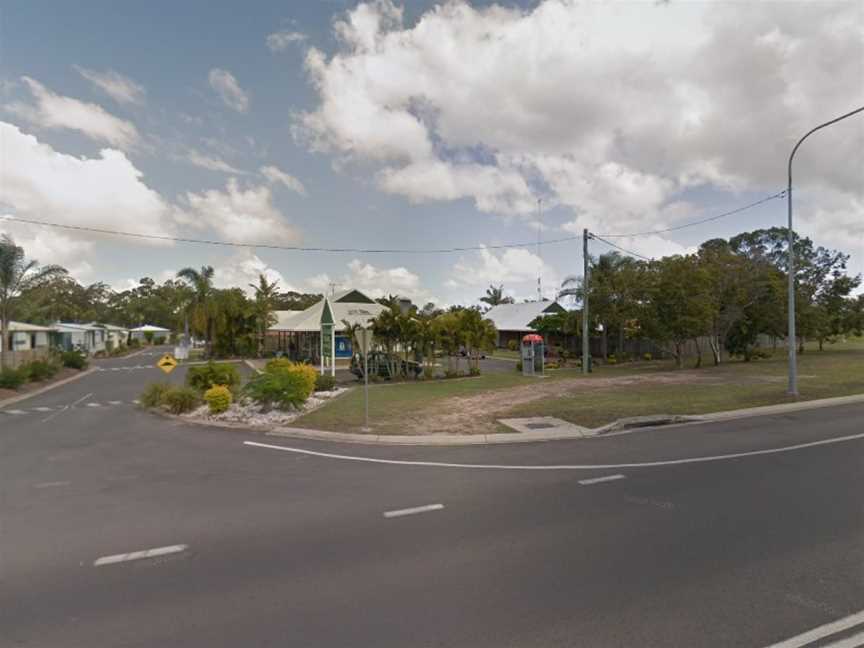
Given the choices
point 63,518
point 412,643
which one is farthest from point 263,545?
point 63,518

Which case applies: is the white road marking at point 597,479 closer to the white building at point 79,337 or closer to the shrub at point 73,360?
the shrub at point 73,360

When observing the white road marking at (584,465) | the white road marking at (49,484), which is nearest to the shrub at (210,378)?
the white road marking at (584,465)

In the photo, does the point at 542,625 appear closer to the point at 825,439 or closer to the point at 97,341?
the point at 825,439

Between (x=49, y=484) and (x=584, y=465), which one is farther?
(x=584, y=465)

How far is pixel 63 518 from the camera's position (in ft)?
18.1

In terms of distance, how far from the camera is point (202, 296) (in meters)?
42.1

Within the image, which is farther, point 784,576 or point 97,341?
point 97,341

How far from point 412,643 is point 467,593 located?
753mm

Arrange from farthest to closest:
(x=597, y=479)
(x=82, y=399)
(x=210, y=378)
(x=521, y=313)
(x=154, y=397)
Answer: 1. (x=521, y=313)
2. (x=82, y=399)
3. (x=210, y=378)
4. (x=154, y=397)
5. (x=597, y=479)

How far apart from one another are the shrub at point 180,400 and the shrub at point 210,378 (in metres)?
1.15

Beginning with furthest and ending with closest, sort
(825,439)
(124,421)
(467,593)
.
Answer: (124,421)
(825,439)
(467,593)

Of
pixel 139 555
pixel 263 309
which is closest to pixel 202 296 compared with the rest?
pixel 263 309

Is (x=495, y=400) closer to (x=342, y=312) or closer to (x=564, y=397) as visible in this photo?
(x=564, y=397)

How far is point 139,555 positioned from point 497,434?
7307 mm
